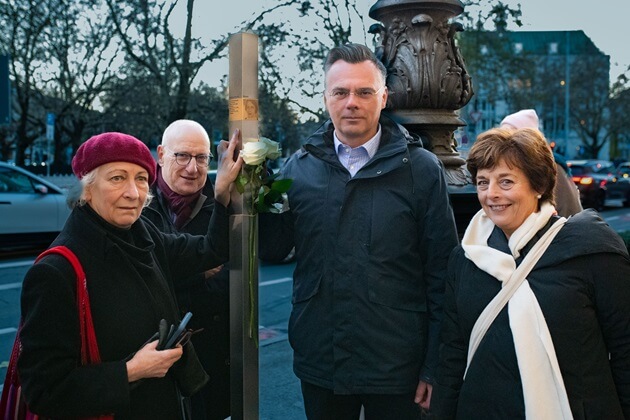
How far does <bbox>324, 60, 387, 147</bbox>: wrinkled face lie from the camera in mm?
2592

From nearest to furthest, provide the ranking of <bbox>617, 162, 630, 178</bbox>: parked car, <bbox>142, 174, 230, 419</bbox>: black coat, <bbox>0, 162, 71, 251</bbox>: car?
<bbox>142, 174, 230, 419</bbox>: black coat, <bbox>0, 162, 71, 251</bbox>: car, <bbox>617, 162, 630, 178</bbox>: parked car

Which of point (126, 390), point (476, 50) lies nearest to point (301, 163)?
point (126, 390)

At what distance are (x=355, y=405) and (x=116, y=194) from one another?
1.26m

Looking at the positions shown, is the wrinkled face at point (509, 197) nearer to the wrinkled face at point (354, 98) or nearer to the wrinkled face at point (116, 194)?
the wrinkled face at point (354, 98)

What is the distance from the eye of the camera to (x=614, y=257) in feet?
6.88

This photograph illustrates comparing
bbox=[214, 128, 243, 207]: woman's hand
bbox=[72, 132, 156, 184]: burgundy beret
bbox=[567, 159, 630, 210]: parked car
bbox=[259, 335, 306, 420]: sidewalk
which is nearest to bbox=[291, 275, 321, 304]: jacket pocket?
bbox=[214, 128, 243, 207]: woman's hand

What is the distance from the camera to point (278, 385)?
5457mm

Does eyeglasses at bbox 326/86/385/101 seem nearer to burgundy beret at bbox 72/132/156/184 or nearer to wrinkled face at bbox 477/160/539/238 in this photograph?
wrinkled face at bbox 477/160/539/238

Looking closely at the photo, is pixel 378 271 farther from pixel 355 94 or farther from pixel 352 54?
pixel 352 54

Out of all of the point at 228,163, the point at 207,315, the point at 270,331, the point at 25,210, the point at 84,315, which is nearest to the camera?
the point at 84,315

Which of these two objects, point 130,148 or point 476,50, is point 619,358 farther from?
point 476,50

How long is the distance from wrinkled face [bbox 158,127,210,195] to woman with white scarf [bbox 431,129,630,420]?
49.8 inches


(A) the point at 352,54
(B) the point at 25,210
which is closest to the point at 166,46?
(B) the point at 25,210

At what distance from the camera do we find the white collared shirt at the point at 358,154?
2688 millimetres
